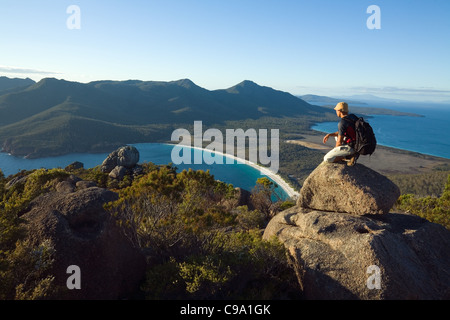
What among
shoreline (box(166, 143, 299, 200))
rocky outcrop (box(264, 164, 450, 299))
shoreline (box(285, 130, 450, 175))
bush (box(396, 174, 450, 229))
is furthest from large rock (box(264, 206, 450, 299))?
shoreline (box(285, 130, 450, 175))

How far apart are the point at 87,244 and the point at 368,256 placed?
802cm

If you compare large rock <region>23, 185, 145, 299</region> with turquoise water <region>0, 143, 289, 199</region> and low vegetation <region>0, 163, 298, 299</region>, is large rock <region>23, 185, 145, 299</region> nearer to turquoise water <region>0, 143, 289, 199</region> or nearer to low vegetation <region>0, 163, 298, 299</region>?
low vegetation <region>0, 163, 298, 299</region>

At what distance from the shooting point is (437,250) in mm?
8656

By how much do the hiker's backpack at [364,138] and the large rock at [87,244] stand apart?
8329mm

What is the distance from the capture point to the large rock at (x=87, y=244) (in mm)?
7246

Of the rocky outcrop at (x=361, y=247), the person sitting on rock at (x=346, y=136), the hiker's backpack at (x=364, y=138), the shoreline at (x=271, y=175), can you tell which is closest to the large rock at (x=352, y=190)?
the rocky outcrop at (x=361, y=247)

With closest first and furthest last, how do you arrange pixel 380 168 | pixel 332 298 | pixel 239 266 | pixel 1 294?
pixel 1 294 → pixel 332 298 → pixel 239 266 → pixel 380 168

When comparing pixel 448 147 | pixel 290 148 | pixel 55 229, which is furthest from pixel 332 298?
pixel 448 147

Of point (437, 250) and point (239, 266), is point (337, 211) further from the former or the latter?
point (239, 266)

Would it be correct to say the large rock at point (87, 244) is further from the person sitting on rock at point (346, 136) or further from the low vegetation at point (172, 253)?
the person sitting on rock at point (346, 136)

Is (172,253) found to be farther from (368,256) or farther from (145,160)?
(145,160)

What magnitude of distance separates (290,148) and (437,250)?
15162cm

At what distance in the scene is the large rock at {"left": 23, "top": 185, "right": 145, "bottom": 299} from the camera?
7.25m

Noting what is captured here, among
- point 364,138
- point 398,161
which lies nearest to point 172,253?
point 364,138
